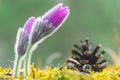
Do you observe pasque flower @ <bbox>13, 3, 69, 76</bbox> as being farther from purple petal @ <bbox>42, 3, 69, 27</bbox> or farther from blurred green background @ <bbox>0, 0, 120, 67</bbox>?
blurred green background @ <bbox>0, 0, 120, 67</bbox>

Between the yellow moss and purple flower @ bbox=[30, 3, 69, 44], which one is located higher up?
purple flower @ bbox=[30, 3, 69, 44]

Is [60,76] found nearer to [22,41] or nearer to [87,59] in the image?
[22,41]

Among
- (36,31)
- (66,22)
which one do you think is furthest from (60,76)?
(66,22)

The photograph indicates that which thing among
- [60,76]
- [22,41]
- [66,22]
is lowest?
[60,76]

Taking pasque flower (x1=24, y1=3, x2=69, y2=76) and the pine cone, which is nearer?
pasque flower (x1=24, y1=3, x2=69, y2=76)

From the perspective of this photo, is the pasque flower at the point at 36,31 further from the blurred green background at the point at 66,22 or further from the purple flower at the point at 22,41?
the blurred green background at the point at 66,22

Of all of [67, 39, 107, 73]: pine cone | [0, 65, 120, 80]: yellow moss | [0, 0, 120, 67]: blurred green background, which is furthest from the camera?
Result: [0, 0, 120, 67]: blurred green background

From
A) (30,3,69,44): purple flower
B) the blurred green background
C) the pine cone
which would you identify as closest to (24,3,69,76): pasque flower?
(30,3,69,44): purple flower

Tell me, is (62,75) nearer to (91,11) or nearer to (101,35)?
(101,35)
